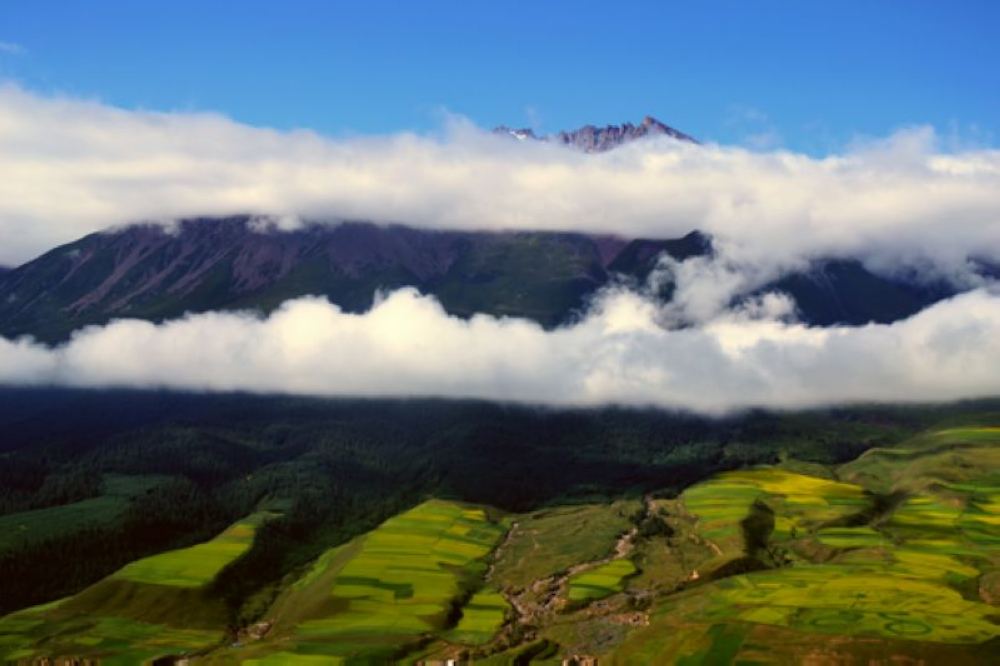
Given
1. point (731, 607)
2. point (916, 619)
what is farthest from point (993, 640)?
point (731, 607)

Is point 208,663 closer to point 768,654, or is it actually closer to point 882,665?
point 768,654

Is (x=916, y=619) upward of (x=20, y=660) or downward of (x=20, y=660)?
upward

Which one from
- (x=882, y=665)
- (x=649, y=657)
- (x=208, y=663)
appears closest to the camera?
(x=882, y=665)

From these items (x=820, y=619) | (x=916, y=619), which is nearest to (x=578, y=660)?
(x=820, y=619)

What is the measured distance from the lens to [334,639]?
196250 millimetres

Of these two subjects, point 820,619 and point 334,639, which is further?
point 334,639

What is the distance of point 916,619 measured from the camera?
179 meters

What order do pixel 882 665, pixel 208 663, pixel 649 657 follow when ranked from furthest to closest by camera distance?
pixel 208 663 → pixel 649 657 → pixel 882 665

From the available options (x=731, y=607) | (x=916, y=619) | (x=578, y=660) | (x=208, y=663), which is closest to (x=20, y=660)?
(x=208, y=663)

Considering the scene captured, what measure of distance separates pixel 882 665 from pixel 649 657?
38851 mm

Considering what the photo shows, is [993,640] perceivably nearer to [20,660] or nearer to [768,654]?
[768,654]

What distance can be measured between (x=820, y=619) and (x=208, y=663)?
4520 inches

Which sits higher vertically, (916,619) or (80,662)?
(916,619)

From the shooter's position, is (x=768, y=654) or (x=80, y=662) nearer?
(x=768, y=654)
